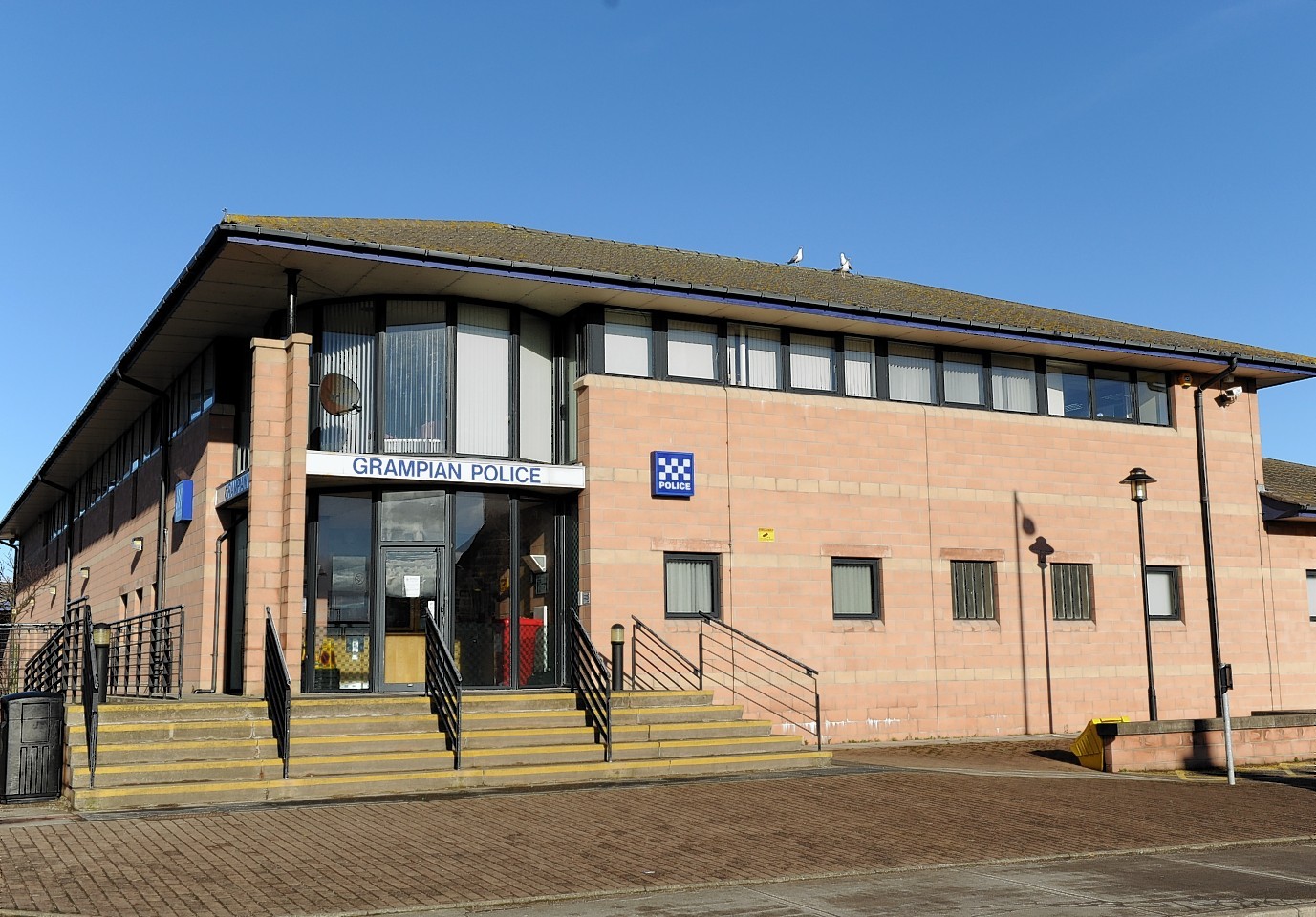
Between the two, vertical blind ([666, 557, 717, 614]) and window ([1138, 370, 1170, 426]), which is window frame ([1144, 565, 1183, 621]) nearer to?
window ([1138, 370, 1170, 426])

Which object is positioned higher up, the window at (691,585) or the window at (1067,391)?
the window at (1067,391)

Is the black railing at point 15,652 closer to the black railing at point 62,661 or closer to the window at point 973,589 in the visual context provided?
the black railing at point 62,661

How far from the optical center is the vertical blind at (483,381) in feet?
58.4

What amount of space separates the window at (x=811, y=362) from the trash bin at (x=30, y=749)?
Result: 11.4 meters

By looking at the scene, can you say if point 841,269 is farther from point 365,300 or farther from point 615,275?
point 365,300

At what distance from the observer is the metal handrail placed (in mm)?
12602

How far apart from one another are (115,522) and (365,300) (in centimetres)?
1322

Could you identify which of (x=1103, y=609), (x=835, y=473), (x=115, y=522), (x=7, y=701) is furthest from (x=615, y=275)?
(x=115, y=522)

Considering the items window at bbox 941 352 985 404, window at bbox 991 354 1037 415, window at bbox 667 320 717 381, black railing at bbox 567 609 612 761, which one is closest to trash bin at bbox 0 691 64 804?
black railing at bbox 567 609 612 761

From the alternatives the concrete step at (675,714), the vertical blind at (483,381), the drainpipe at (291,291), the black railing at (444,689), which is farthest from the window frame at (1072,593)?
the drainpipe at (291,291)

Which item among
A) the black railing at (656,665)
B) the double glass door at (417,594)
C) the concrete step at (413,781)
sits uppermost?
the double glass door at (417,594)

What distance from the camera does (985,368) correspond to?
2172cm

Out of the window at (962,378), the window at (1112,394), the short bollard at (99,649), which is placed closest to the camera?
the short bollard at (99,649)

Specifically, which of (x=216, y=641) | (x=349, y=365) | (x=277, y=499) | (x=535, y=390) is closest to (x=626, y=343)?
(x=535, y=390)
